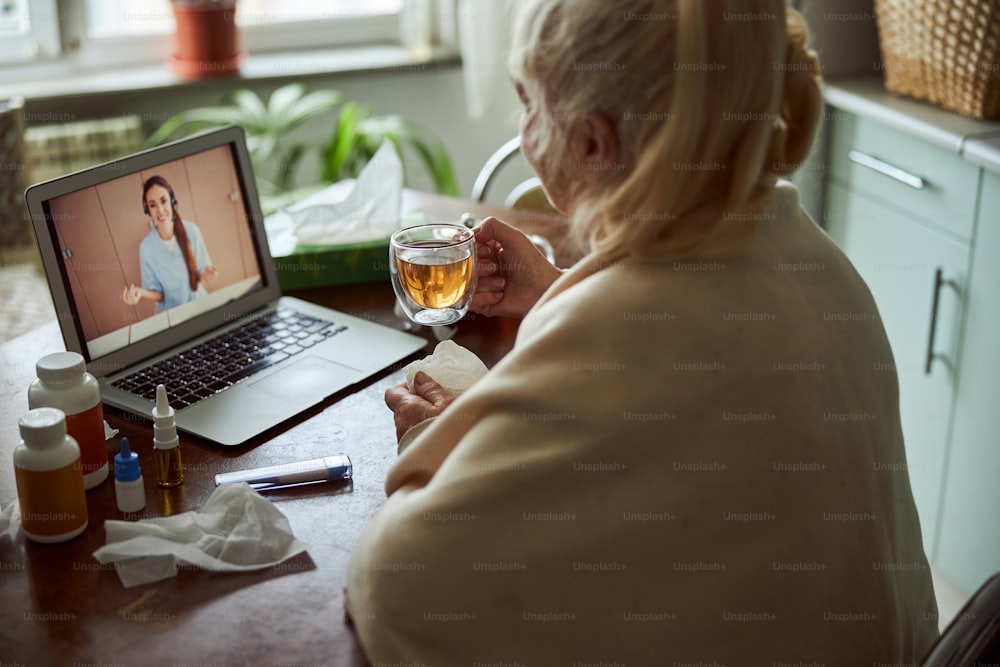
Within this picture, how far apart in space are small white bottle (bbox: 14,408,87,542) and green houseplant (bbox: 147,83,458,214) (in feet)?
7.04

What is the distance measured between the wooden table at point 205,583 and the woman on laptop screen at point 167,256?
20 cm

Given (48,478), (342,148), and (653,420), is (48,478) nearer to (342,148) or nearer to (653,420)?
(653,420)

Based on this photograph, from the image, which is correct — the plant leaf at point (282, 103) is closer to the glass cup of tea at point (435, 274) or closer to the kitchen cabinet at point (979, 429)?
the glass cup of tea at point (435, 274)

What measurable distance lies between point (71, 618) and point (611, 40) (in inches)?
29.3

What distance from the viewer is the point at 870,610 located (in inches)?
42.6

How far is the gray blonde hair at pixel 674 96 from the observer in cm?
94

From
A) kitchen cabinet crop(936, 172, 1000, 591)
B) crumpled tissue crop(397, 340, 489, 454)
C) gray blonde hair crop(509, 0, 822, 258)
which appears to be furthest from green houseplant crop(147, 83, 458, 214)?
gray blonde hair crop(509, 0, 822, 258)

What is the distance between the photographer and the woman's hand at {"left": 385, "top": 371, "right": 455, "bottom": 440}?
1258mm

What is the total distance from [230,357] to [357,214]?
17.3 inches

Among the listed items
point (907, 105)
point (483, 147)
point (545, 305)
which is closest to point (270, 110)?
point (483, 147)

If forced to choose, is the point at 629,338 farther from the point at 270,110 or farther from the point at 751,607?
the point at 270,110

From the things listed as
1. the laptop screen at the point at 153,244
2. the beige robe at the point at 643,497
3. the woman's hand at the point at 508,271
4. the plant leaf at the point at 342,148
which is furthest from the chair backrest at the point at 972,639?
the plant leaf at the point at 342,148

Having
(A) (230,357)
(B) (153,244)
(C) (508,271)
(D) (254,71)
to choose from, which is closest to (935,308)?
(C) (508,271)

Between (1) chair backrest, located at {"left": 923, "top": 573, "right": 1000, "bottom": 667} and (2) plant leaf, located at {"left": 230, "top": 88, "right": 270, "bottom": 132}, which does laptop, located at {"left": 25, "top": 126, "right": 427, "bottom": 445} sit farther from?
(2) plant leaf, located at {"left": 230, "top": 88, "right": 270, "bottom": 132}
